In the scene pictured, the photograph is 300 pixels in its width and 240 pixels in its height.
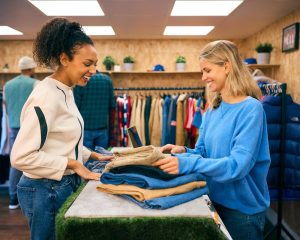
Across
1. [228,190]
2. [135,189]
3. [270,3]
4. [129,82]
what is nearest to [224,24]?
[270,3]

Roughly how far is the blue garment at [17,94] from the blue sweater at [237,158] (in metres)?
2.88

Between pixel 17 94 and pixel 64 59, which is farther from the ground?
pixel 64 59

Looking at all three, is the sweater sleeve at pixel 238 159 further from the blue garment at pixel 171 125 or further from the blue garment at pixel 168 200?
the blue garment at pixel 171 125

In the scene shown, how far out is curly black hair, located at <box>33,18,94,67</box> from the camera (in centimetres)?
139

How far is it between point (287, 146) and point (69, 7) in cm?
274

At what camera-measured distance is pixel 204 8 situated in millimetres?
3707

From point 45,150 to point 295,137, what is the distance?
2329 millimetres

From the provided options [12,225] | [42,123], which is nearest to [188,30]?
[12,225]

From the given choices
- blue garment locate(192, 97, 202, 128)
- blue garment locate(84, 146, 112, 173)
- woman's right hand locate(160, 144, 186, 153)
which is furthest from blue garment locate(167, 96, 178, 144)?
woman's right hand locate(160, 144, 186, 153)

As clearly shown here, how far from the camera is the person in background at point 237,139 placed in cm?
129

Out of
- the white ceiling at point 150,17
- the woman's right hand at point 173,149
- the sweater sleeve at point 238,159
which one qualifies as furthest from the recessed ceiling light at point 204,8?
the sweater sleeve at point 238,159

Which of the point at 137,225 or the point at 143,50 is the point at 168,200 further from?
the point at 143,50

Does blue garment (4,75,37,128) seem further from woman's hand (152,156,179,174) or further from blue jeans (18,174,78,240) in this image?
woman's hand (152,156,179,174)

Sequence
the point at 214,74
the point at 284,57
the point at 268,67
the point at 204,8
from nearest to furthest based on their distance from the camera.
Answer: the point at 214,74
the point at 204,8
the point at 284,57
the point at 268,67
